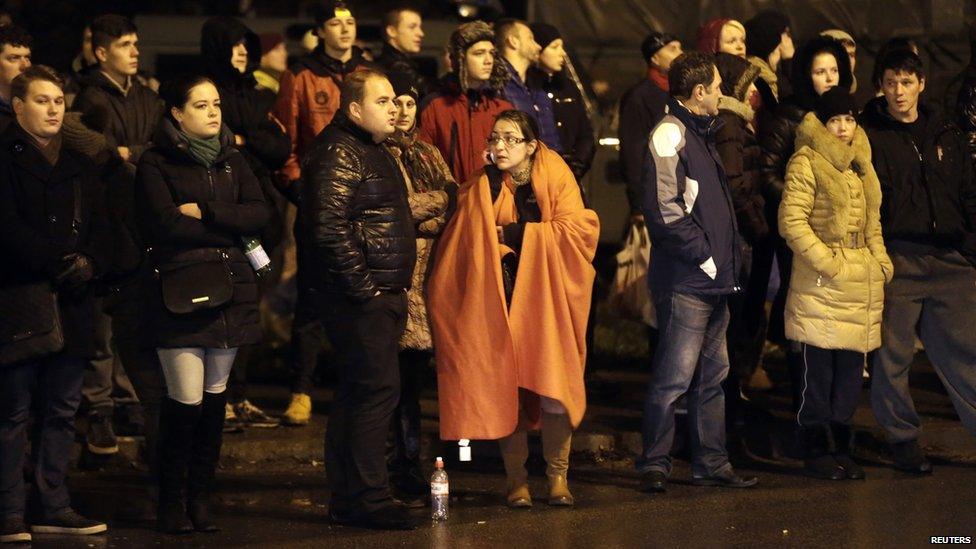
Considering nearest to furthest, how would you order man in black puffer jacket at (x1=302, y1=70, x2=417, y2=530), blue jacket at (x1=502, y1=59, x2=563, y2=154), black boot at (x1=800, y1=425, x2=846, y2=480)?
man in black puffer jacket at (x1=302, y1=70, x2=417, y2=530) → black boot at (x1=800, y1=425, x2=846, y2=480) → blue jacket at (x1=502, y1=59, x2=563, y2=154)

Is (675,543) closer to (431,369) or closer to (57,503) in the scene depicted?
(57,503)

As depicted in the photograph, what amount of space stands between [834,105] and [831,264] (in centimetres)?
90

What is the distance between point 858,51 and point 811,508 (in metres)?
5.81

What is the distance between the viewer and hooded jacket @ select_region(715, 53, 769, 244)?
37.5ft

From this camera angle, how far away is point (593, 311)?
13148 mm

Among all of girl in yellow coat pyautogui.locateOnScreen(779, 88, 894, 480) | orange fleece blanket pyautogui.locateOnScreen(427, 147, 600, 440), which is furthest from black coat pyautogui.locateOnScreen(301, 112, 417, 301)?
girl in yellow coat pyautogui.locateOnScreen(779, 88, 894, 480)

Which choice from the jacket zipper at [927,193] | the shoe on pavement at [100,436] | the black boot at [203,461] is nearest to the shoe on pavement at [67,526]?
the black boot at [203,461]

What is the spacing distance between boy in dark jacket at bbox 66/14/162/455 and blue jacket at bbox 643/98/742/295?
277cm

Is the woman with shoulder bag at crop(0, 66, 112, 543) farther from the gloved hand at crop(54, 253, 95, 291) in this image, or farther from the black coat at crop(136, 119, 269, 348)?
the black coat at crop(136, 119, 269, 348)

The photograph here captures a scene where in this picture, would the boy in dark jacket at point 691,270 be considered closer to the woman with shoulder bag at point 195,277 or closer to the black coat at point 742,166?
the black coat at point 742,166

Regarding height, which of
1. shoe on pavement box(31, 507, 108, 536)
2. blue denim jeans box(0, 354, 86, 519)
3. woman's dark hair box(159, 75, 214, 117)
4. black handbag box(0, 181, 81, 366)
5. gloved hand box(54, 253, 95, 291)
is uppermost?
woman's dark hair box(159, 75, 214, 117)

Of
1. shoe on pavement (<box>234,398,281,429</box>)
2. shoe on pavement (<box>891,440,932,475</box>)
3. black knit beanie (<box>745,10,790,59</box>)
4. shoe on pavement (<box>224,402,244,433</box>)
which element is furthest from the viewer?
black knit beanie (<box>745,10,790,59</box>)

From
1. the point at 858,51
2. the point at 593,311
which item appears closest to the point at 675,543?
the point at 593,311

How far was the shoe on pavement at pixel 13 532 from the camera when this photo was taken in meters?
9.32
